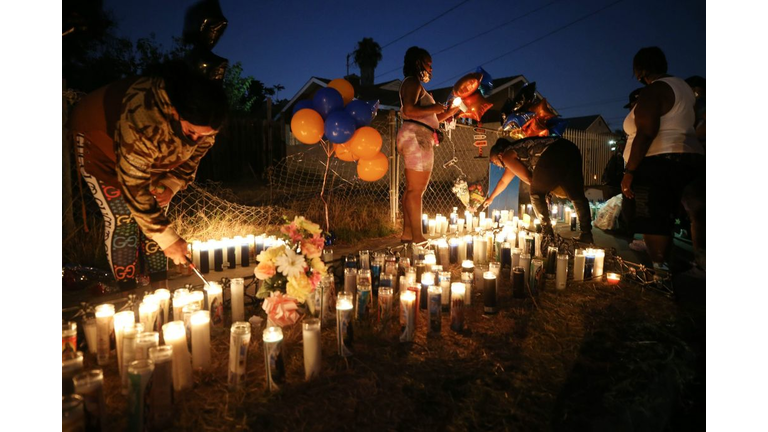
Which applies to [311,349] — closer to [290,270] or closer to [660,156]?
[290,270]

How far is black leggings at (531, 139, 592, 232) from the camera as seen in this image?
4492mm

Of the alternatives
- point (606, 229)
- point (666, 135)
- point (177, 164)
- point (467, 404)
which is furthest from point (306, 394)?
point (606, 229)

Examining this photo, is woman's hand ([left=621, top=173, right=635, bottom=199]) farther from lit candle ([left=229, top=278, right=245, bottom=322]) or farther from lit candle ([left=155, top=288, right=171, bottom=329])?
lit candle ([left=155, top=288, right=171, bottom=329])

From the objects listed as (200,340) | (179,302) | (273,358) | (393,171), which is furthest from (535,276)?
Result: (393,171)

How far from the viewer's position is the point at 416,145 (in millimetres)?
4398

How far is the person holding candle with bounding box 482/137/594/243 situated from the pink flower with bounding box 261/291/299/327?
10.9ft

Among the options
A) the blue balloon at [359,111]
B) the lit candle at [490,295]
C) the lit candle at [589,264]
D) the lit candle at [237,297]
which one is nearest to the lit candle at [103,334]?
the lit candle at [237,297]

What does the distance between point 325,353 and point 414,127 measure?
9.17 ft

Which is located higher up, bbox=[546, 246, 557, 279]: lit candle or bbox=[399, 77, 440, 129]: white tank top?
bbox=[399, 77, 440, 129]: white tank top

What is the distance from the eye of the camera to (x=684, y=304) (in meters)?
3.06

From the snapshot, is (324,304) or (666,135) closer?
(324,304)

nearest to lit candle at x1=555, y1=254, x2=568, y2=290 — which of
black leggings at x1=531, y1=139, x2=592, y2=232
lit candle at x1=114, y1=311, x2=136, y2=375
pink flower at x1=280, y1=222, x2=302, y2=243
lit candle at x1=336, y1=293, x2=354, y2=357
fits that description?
→ black leggings at x1=531, y1=139, x2=592, y2=232

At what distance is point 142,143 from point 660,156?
3691mm

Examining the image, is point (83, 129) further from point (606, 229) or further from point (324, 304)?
point (606, 229)
